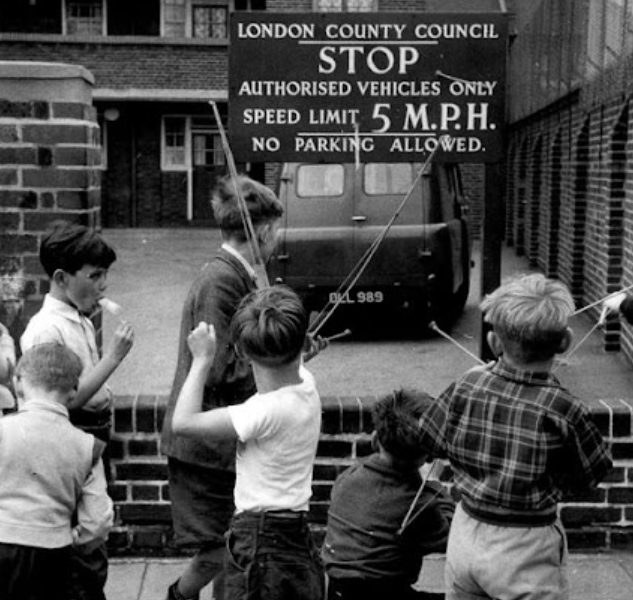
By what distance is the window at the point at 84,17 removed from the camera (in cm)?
2780

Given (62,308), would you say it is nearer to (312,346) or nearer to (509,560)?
(312,346)

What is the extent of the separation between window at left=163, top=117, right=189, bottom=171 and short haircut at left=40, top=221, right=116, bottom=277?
24.7 meters

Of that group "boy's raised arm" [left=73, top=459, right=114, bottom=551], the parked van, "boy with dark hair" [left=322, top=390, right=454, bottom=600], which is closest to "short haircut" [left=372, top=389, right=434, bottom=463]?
"boy with dark hair" [left=322, top=390, right=454, bottom=600]

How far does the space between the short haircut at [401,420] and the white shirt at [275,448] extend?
0.41 meters

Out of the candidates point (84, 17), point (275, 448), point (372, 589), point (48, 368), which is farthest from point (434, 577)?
point (84, 17)

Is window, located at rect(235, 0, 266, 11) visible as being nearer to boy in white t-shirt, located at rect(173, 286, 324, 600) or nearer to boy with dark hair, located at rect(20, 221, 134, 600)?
boy with dark hair, located at rect(20, 221, 134, 600)

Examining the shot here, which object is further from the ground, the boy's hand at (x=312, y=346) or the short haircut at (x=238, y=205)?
the short haircut at (x=238, y=205)

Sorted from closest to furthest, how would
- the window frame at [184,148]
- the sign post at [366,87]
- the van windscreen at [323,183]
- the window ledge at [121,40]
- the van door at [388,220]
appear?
the sign post at [366,87]
the van door at [388,220]
the van windscreen at [323,183]
the window ledge at [121,40]
the window frame at [184,148]

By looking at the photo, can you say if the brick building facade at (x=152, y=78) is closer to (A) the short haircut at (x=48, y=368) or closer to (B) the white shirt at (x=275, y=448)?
(A) the short haircut at (x=48, y=368)

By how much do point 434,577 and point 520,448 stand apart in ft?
6.09

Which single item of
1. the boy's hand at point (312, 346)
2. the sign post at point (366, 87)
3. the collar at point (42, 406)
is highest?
the sign post at point (366, 87)

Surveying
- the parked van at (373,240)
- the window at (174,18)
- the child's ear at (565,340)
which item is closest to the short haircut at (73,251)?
the child's ear at (565,340)

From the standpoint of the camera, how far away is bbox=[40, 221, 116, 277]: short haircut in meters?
4.11

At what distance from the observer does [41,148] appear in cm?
543
